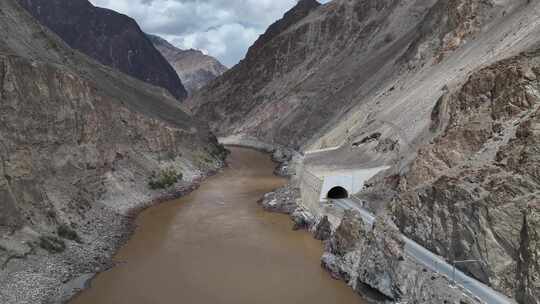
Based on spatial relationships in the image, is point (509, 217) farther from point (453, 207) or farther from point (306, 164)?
point (306, 164)

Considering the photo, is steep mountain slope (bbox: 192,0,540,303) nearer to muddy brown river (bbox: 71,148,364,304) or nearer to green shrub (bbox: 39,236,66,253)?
muddy brown river (bbox: 71,148,364,304)

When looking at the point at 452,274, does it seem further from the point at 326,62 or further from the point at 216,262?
the point at 326,62

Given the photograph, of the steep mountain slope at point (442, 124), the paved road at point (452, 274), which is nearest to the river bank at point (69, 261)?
the steep mountain slope at point (442, 124)

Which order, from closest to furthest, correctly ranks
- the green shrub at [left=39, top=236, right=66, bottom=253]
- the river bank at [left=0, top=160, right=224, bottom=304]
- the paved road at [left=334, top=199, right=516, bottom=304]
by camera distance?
the paved road at [left=334, top=199, right=516, bottom=304] → the river bank at [left=0, top=160, right=224, bottom=304] → the green shrub at [left=39, top=236, right=66, bottom=253]

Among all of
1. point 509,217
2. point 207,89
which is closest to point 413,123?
point 509,217

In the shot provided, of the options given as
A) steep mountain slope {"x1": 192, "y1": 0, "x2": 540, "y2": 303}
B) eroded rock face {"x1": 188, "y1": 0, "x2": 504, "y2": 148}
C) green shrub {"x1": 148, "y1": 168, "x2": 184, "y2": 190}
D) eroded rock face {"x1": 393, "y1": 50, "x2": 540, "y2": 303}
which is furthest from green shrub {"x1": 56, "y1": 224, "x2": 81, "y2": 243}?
eroded rock face {"x1": 188, "y1": 0, "x2": 504, "y2": 148}

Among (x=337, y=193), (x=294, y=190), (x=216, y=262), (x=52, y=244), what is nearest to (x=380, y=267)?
(x=216, y=262)
